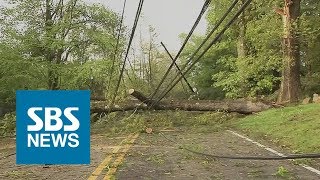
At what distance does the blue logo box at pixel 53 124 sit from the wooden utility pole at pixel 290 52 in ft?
46.0

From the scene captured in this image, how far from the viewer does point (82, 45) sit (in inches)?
1305

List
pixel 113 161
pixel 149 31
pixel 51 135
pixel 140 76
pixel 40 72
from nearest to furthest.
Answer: pixel 51 135
pixel 113 161
pixel 40 72
pixel 149 31
pixel 140 76

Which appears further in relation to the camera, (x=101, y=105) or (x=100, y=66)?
(x=100, y=66)

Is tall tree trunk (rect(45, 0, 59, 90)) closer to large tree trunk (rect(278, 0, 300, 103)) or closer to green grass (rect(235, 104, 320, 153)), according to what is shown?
green grass (rect(235, 104, 320, 153))

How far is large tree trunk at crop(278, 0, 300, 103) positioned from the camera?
2178 centimetres

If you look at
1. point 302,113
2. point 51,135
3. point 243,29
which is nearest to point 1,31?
point 243,29

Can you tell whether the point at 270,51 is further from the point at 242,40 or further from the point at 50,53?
the point at 50,53

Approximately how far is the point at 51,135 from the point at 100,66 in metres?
21.4

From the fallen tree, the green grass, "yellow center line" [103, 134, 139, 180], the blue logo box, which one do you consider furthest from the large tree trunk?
the blue logo box

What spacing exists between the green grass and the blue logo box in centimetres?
608

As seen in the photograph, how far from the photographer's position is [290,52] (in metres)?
21.9

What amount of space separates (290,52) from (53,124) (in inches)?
593

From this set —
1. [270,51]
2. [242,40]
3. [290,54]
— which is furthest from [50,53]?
[290,54]

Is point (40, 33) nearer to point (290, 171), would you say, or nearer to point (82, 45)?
point (82, 45)
